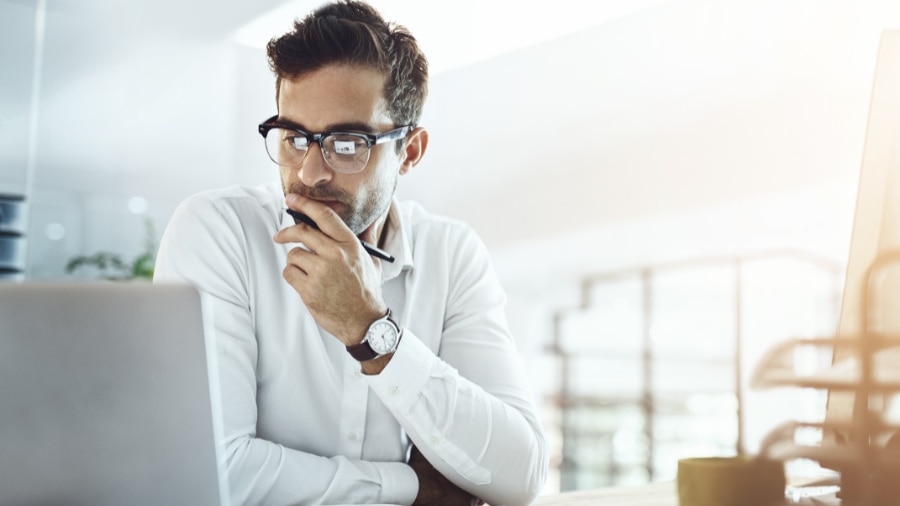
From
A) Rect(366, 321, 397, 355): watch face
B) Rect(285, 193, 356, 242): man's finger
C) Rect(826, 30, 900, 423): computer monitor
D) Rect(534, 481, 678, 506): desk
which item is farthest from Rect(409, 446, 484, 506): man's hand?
Rect(826, 30, 900, 423): computer monitor

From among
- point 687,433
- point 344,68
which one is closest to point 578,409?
point 687,433

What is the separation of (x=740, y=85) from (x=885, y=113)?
13.3 ft

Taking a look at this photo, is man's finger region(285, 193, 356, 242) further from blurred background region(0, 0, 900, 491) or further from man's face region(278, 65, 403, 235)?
blurred background region(0, 0, 900, 491)

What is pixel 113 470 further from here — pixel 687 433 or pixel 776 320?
pixel 687 433

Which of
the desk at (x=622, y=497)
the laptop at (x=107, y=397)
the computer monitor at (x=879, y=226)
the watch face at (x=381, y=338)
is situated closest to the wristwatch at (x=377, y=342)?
the watch face at (x=381, y=338)

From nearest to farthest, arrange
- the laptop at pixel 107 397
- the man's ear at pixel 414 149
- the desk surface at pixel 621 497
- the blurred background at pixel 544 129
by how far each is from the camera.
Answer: the laptop at pixel 107 397, the desk surface at pixel 621 497, the man's ear at pixel 414 149, the blurred background at pixel 544 129

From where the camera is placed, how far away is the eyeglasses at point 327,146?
1.26m

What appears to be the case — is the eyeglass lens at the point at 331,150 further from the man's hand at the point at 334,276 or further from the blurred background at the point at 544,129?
the blurred background at the point at 544,129

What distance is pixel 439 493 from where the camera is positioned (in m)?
1.14

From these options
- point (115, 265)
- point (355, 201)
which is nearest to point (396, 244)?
point (355, 201)

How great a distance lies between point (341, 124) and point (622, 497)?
0.72m

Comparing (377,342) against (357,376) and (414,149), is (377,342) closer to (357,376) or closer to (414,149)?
(357,376)

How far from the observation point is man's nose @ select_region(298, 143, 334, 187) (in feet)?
4.04

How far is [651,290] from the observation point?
316 inches
